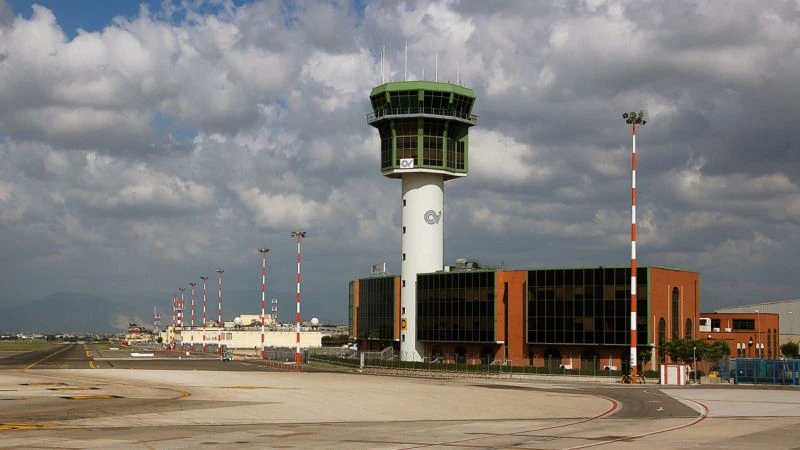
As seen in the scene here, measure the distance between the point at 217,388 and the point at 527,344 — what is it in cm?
4569

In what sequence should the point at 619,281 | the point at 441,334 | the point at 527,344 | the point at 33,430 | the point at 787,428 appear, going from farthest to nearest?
the point at 441,334, the point at 527,344, the point at 619,281, the point at 787,428, the point at 33,430

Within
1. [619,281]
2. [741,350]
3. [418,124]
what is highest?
[418,124]

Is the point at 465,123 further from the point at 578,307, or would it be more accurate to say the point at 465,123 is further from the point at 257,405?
the point at 257,405

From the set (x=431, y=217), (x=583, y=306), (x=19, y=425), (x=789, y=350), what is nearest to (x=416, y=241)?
(x=431, y=217)

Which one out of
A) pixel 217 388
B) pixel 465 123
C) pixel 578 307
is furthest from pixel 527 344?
pixel 217 388

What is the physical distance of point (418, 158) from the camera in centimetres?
10600

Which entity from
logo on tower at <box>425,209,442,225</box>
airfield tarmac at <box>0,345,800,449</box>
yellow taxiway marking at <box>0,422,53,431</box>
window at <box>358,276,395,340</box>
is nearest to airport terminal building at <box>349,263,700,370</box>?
window at <box>358,276,395,340</box>

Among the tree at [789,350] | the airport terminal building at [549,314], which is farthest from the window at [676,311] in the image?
the tree at [789,350]

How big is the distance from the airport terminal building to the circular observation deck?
13.7 metres

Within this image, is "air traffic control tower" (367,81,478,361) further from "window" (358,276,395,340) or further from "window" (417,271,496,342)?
"window" (358,276,395,340)

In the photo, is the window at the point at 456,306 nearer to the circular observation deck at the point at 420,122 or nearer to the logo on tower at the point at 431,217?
the logo on tower at the point at 431,217

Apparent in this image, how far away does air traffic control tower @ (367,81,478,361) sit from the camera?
106 metres

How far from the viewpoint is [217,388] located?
58344 mm

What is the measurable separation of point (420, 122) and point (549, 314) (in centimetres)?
2917
